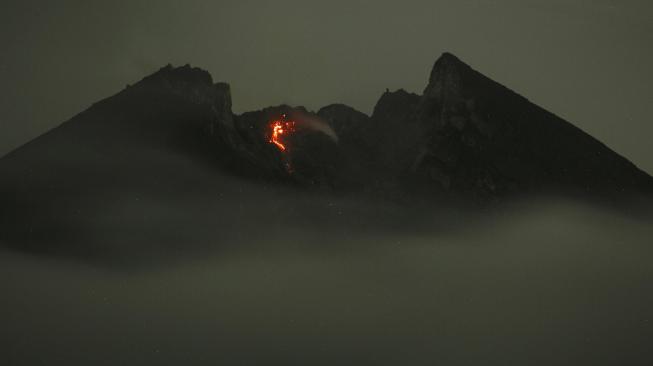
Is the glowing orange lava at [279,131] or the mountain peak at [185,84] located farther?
the glowing orange lava at [279,131]

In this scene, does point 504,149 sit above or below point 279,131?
below

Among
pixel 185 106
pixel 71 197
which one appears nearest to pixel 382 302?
pixel 185 106

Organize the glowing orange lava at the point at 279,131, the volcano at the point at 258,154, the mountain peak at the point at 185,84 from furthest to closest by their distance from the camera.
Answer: the glowing orange lava at the point at 279,131, the mountain peak at the point at 185,84, the volcano at the point at 258,154

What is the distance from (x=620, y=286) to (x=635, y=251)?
462 inches

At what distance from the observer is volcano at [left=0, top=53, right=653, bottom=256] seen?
573 ft

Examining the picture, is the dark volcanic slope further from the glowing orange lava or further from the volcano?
the glowing orange lava

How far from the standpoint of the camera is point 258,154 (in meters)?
180

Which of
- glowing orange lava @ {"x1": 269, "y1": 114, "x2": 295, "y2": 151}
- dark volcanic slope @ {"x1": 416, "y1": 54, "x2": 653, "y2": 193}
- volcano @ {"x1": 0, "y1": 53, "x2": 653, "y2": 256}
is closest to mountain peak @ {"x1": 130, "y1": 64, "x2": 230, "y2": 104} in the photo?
volcano @ {"x1": 0, "y1": 53, "x2": 653, "y2": 256}

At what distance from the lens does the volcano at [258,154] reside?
17462cm

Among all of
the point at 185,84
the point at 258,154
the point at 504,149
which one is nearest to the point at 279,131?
the point at 258,154

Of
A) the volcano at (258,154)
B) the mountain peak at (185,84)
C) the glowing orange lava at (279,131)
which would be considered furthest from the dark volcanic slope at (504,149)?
the mountain peak at (185,84)

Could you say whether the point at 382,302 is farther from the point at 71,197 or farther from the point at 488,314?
the point at 71,197

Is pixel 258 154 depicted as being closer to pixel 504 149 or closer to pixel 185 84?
pixel 185 84

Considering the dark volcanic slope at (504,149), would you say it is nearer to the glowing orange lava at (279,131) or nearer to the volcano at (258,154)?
the volcano at (258,154)
